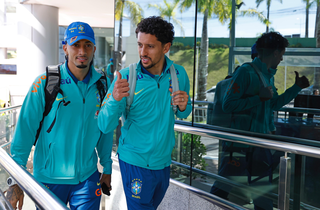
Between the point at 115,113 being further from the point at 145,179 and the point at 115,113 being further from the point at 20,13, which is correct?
the point at 20,13

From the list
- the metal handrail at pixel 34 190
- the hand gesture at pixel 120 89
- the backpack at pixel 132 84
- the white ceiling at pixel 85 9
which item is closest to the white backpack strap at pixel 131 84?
the backpack at pixel 132 84

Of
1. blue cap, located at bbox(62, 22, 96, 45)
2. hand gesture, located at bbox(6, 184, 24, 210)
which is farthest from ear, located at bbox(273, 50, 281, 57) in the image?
hand gesture, located at bbox(6, 184, 24, 210)

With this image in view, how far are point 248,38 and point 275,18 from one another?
0.32m

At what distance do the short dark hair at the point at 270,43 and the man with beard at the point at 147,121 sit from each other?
119 centimetres

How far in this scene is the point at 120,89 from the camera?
6.59ft

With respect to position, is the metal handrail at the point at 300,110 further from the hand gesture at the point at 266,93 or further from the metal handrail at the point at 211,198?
the metal handrail at the point at 211,198

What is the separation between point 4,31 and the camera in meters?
23.9

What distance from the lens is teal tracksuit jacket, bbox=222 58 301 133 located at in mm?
2914

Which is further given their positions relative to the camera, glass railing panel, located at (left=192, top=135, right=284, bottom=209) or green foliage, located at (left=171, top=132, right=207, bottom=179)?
green foliage, located at (left=171, top=132, right=207, bottom=179)

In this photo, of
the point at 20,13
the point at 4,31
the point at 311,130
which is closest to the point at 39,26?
the point at 20,13

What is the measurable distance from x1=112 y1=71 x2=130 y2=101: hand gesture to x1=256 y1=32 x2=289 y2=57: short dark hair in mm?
1594

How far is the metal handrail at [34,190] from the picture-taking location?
4.29ft

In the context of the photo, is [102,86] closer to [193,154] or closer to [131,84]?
[131,84]

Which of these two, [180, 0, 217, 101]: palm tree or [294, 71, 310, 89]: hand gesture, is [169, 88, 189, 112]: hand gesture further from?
[180, 0, 217, 101]: palm tree
